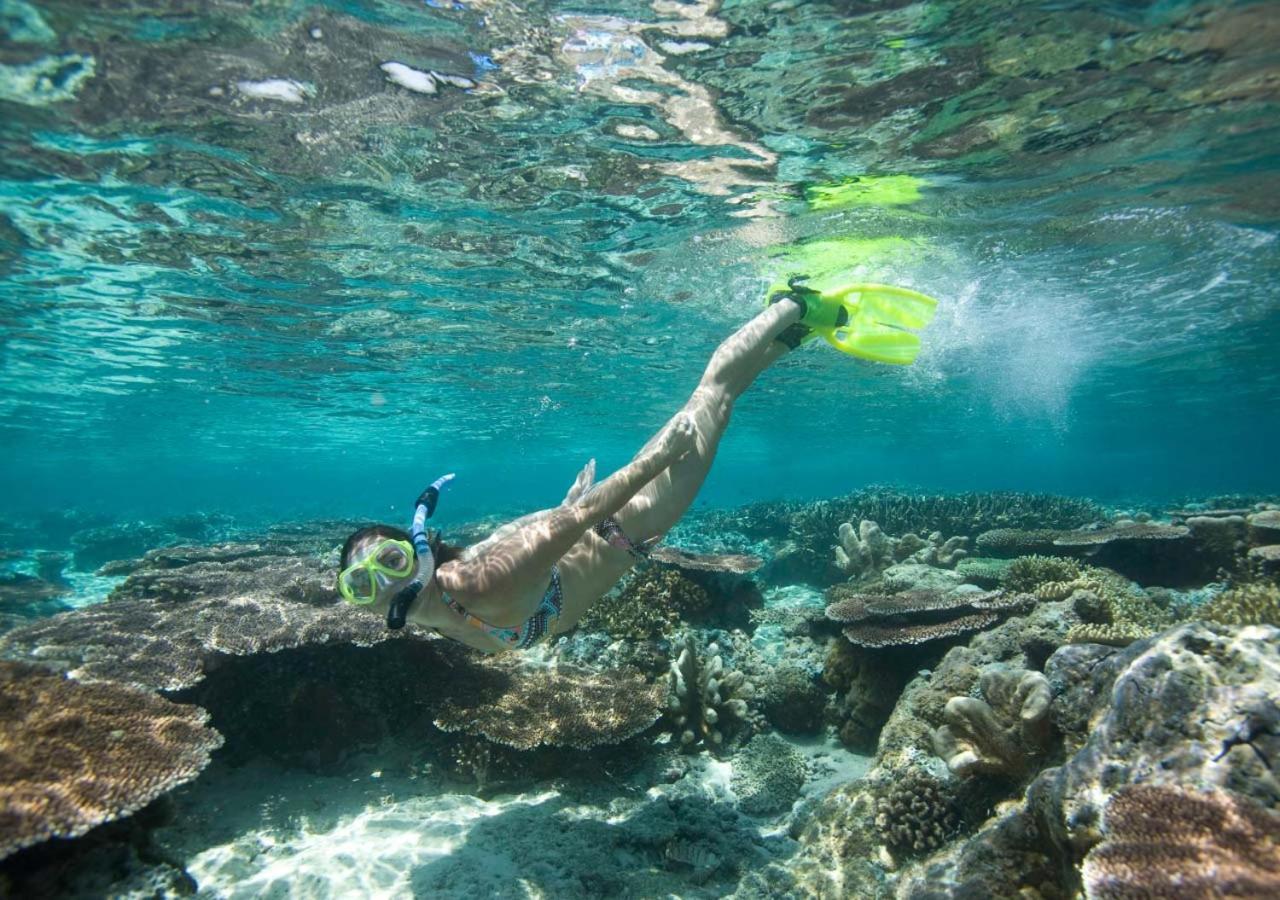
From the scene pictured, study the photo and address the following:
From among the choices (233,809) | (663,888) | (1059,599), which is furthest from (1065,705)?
(233,809)

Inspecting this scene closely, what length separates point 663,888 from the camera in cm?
444

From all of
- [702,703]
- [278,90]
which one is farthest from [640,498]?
[278,90]

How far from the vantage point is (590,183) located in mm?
11750

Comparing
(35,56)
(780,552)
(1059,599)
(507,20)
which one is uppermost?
(507,20)

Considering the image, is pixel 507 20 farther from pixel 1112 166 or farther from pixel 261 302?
pixel 261 302

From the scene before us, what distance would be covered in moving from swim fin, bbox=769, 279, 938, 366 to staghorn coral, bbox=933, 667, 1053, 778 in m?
4.01

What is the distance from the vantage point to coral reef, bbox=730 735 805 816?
558 centimetres

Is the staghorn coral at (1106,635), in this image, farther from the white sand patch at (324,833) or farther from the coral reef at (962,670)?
the white sand patch at (324,833)

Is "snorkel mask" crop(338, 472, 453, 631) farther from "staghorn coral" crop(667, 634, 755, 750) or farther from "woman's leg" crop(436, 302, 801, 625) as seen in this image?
"staghorn coral" crop(667, 634, 755, 750)

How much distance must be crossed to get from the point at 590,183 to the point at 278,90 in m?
5.36

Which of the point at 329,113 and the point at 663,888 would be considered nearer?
the point at 663,888

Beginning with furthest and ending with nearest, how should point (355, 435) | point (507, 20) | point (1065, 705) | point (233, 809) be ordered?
1. point (355, 435)
2. point (507, 20)
3. point (233, 809)
4. point (1065, 705)

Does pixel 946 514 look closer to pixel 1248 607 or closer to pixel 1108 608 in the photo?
pixel 1108 608

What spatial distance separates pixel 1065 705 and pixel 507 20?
9.27m
